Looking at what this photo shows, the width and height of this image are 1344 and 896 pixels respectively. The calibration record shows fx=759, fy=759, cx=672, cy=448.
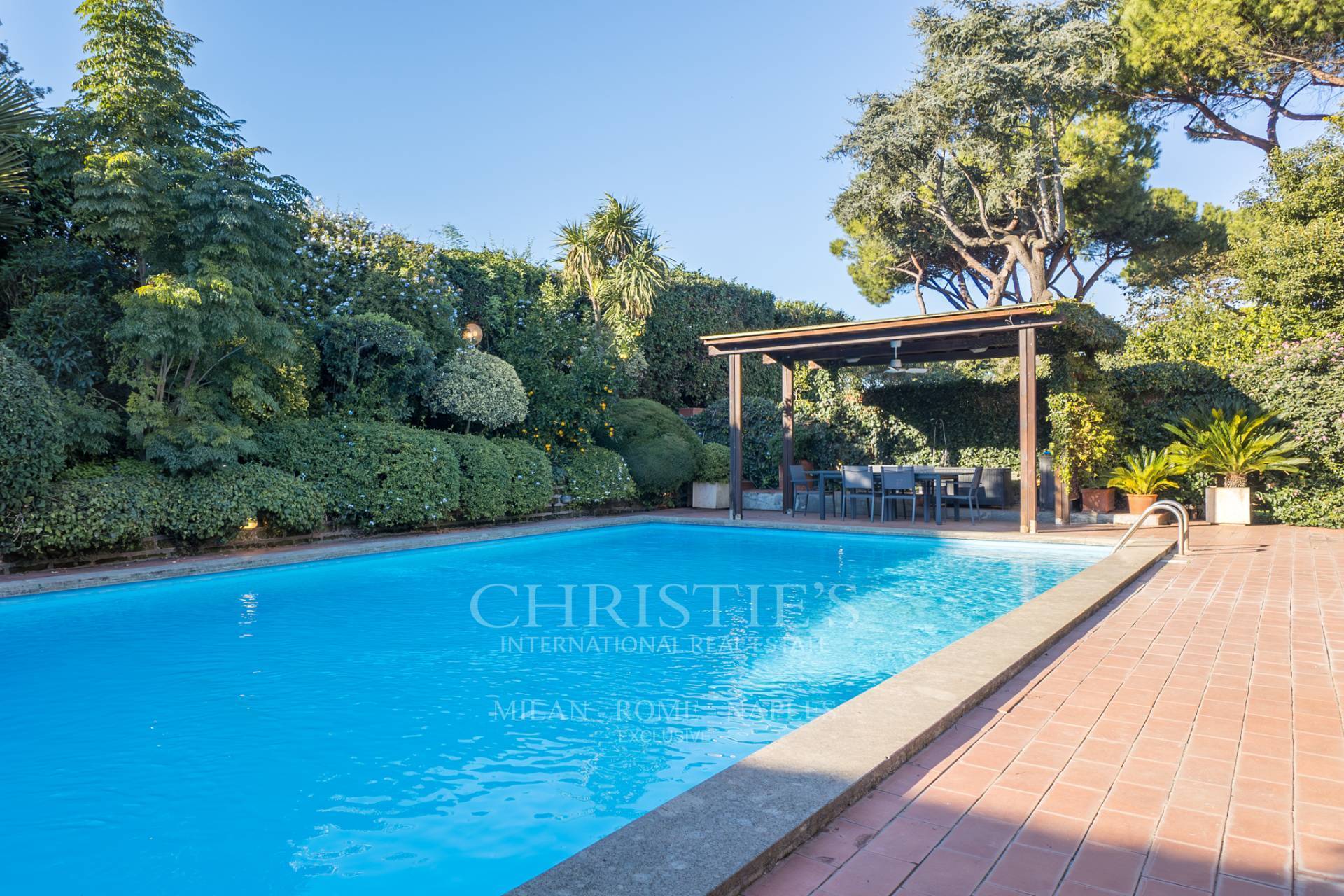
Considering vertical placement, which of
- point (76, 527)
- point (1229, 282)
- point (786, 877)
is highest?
point (1229, 282)

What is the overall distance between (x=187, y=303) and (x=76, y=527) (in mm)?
2363

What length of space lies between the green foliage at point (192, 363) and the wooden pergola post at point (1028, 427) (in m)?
9.28

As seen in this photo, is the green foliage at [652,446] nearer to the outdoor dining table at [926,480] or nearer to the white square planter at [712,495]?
the white square planter at [712,495]

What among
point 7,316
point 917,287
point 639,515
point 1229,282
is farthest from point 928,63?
point 7,316

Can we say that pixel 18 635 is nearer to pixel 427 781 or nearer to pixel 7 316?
pixel 427 781

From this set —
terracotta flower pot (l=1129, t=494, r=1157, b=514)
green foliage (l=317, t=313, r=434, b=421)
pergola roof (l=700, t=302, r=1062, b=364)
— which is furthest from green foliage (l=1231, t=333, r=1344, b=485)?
green foliage (l=317, t=313, r=434, b=421)

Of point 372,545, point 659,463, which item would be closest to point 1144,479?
point 659,463

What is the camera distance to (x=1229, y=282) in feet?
55.7

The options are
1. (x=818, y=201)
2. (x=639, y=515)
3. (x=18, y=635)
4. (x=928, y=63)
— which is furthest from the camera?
(x=818, y=201)

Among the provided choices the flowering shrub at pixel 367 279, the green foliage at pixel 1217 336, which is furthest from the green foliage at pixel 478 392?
the green foliage at pixel 1217 336

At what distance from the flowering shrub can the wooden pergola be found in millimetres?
4431

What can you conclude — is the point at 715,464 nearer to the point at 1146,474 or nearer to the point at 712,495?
the point at 712,495

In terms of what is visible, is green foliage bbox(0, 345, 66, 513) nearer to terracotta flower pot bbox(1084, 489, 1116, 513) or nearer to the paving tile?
the paving tile

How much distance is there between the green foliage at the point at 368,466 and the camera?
9.50 m
